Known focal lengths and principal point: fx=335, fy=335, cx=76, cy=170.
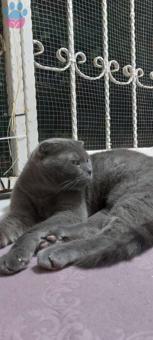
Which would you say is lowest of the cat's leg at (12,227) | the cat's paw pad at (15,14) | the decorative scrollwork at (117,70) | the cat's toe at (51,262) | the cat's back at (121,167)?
the cat's leg at (12,227)

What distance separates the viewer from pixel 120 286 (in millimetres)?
717

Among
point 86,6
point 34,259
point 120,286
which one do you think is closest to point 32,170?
point 34,259

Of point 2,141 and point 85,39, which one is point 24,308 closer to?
point 2,141

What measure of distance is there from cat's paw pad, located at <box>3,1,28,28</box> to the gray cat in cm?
64

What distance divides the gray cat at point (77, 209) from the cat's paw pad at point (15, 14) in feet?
2.10

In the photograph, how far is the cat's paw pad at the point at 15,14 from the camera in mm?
1467

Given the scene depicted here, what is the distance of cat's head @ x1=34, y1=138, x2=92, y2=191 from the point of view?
110 cm

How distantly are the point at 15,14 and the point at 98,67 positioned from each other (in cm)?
54

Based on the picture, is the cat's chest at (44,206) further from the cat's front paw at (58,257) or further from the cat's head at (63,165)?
the cat's front paw at (58,257)

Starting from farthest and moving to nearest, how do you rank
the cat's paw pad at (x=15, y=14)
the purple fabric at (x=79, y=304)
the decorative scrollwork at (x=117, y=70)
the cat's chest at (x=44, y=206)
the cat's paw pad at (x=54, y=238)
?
the decorative scrollwork at (x=117, y=70)
the cat's paw pad at (x=15, y=14)
the cat's chest at (x=44, y=206)
the cat's paw pad at (x=54, y=238)
the purple fabric at (x=79, y=304)

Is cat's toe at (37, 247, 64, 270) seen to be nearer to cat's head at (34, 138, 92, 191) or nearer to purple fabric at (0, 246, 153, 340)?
purple fabric at (0, 246, 153, 340)

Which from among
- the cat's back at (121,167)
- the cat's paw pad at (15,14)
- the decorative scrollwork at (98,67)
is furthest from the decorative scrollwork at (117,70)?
the cat's back at (121,167)

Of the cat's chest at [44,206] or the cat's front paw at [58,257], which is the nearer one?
the cat's front paw at [58,257]

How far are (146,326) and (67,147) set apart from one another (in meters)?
0.69
